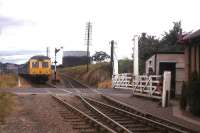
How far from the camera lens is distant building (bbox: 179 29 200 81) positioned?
59.1 feet

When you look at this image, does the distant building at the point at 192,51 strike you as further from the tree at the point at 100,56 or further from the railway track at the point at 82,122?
the tree at the point at 100,56

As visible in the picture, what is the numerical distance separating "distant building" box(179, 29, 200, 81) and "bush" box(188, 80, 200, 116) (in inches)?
41.2

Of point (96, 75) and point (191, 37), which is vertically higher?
point (191, 37)

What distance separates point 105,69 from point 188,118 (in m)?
58.4

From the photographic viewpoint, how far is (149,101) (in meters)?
23.2

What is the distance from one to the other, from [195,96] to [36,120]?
578 centimetres

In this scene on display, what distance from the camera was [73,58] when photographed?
114375 mm

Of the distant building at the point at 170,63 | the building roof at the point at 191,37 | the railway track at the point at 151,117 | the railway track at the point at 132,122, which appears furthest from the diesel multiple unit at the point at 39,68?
the building roof at the point at 191,37

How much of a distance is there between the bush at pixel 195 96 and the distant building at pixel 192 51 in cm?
105

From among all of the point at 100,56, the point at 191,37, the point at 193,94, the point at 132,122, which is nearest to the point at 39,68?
the point at 191,37

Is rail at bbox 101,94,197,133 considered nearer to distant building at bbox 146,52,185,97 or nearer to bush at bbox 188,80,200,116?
bush at bbox 188,80,200,116

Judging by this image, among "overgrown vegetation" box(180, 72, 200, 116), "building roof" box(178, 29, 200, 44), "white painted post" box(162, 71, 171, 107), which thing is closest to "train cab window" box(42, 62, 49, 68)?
"white painted post" box(162, 71, 171, 107)

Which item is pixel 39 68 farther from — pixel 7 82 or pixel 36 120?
pixel 36 120

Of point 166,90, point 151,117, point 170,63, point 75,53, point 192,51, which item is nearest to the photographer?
point 151,117
